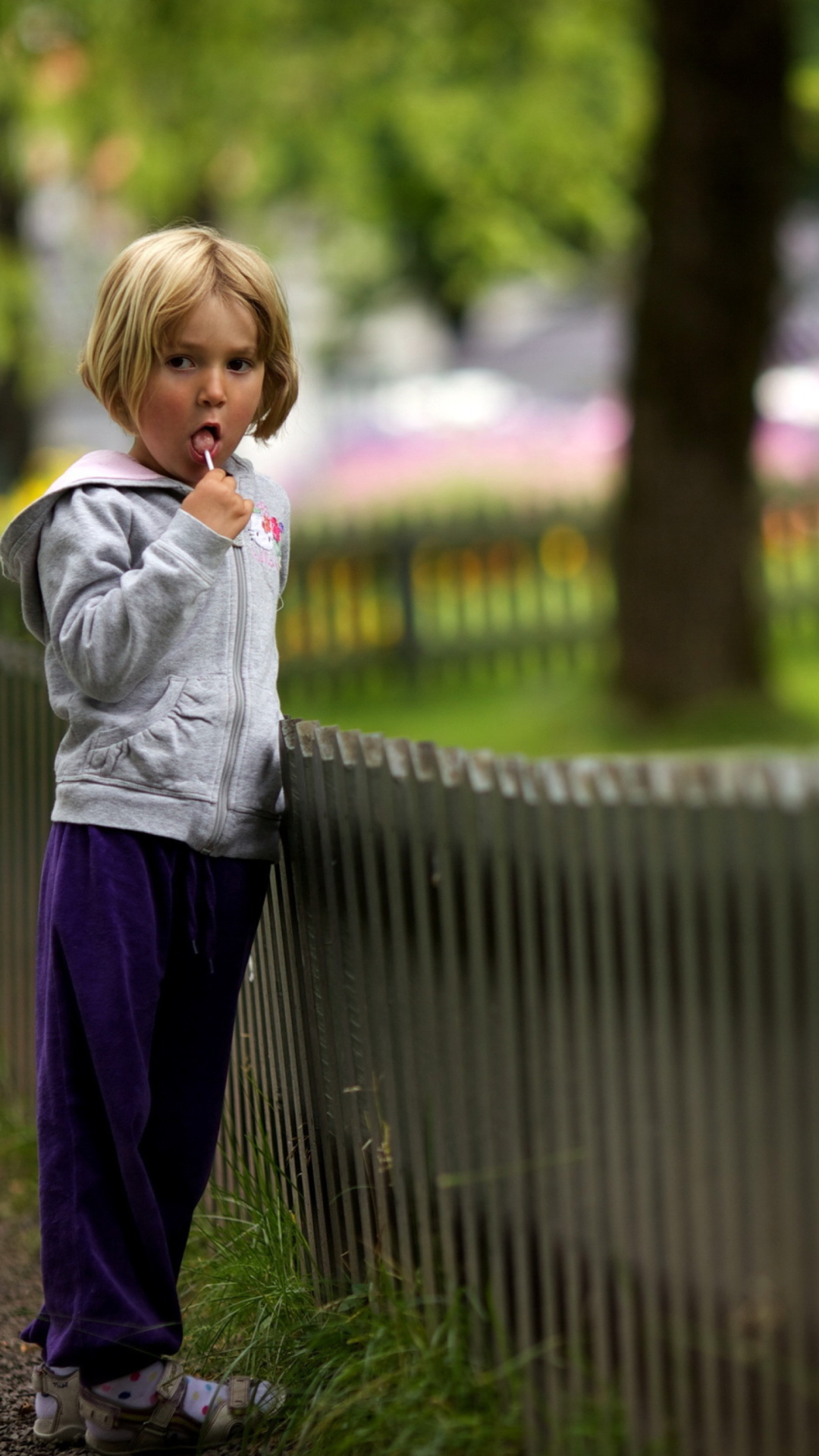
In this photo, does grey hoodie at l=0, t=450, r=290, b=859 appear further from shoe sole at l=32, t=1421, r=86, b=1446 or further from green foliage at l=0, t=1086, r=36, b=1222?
green foliage at l=0, t=1086, r=36, b=1222

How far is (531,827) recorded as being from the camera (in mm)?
2215

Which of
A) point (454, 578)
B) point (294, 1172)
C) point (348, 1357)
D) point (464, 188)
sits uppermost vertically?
point (464, 188)

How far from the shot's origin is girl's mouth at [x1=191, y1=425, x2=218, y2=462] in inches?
101

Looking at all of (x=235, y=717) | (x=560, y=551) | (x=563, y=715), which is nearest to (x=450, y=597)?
(x=560, y=551)

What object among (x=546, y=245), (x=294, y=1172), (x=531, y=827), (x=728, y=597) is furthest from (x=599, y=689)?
(x=546, y=245)

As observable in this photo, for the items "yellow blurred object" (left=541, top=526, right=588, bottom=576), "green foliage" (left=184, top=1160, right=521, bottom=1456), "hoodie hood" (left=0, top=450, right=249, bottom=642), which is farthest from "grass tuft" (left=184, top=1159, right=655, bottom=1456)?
"yellow blurred object" (left=541, top=526, right=588, bottom=576)

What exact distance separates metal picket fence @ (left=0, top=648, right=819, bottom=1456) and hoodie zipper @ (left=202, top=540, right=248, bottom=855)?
136mm

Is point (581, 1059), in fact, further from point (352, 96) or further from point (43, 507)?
point (352, 96)

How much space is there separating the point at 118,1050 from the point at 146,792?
36cm

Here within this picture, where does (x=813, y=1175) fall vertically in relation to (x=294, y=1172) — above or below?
above

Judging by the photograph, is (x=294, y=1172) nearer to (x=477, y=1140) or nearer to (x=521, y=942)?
(x=477, y=1140)

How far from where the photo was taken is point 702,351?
30.1 ft

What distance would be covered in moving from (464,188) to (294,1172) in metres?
14.5

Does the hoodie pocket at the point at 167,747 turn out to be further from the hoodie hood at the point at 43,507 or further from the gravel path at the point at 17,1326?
the gravel path at the point at 17,1326
